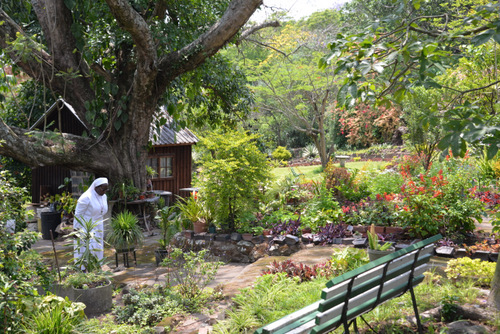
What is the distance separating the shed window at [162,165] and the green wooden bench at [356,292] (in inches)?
491

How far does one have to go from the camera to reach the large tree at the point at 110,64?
30.0 ft

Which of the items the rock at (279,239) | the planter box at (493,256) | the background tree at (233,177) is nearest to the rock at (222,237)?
the background tree at (233,177)

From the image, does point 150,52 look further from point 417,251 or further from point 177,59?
point 417,251

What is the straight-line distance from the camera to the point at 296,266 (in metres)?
6.32

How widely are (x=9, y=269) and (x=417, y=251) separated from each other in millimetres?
3821

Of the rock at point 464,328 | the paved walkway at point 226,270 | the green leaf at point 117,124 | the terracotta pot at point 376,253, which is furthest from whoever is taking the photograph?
the green leaf at point 117,124

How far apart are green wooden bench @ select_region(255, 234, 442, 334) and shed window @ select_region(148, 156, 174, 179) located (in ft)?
40.9

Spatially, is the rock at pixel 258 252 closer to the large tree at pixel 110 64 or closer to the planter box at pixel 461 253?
the planter box at pixel 461 253

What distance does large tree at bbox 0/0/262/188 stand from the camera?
9.15 meters

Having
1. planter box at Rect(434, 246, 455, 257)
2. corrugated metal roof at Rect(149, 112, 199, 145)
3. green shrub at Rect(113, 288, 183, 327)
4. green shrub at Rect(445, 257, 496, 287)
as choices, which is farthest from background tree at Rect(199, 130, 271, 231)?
corrugated metal roof at Rect(149, 112, 199, 145)

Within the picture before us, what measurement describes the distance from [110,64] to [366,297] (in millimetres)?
8776

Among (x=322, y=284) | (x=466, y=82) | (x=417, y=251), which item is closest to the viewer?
(x=417, y=251)

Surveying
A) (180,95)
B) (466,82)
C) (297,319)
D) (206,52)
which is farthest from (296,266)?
(466,82)

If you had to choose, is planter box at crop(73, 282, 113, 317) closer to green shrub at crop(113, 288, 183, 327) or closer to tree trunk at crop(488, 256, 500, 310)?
green shrub at crop(113, 288, 183, 327)
